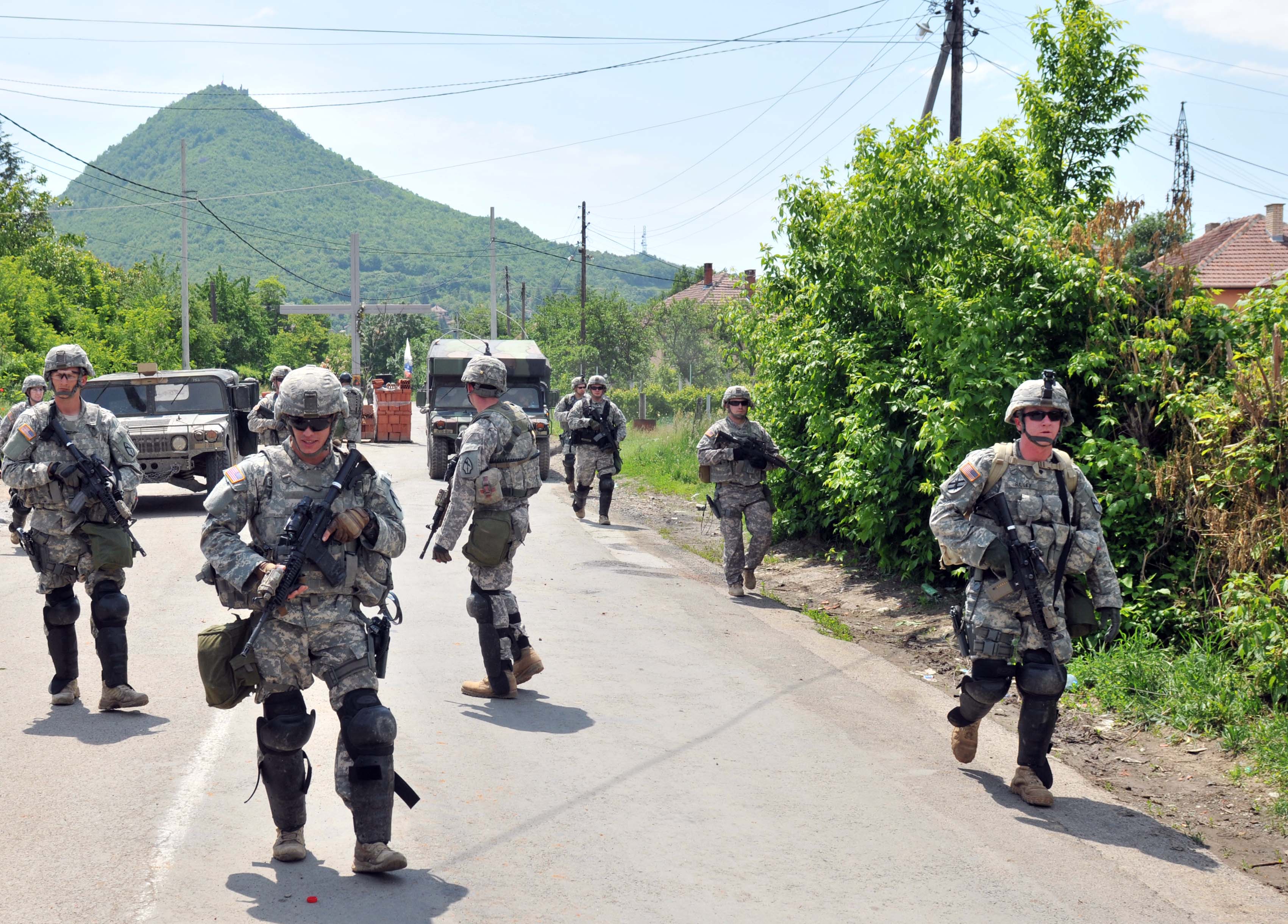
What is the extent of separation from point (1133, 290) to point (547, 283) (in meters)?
167

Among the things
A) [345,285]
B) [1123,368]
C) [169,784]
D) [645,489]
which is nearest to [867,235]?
[1123,368]

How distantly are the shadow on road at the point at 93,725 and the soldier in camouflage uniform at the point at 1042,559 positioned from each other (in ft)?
13.1

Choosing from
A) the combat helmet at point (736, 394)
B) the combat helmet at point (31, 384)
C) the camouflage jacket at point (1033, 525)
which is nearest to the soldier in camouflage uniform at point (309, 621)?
the camouflage jacket at point (1033, 525)

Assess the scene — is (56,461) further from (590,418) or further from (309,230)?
(309,230)

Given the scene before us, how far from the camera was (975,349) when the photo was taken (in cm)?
824

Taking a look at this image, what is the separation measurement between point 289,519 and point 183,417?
1244 centimetres

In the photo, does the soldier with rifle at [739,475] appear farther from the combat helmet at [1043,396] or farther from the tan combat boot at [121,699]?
the tan combat boot at [121,699]

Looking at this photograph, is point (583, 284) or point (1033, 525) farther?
point (583, 284)

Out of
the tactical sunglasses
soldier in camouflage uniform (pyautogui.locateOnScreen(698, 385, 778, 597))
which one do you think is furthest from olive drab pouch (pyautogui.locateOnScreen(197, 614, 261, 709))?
soldier in camouflage uniform (pyautogui.locateOnScreen(698, 385, 778, 597))

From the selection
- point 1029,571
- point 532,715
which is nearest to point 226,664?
point 532,715

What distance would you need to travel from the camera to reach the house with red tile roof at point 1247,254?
42.0 m

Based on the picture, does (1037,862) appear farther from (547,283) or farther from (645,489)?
(547,283)

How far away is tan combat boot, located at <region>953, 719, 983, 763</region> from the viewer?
5488mm

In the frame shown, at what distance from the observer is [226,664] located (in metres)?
3.99
